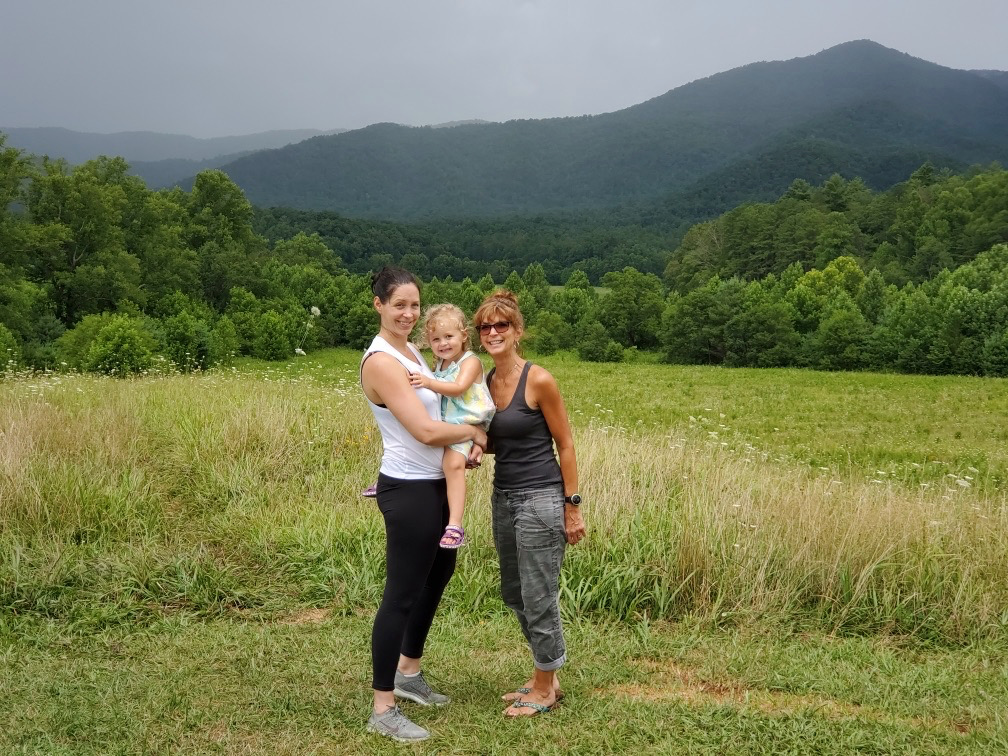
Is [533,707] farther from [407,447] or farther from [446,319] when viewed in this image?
[446,319]

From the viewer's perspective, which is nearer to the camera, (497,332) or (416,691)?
(497,332)

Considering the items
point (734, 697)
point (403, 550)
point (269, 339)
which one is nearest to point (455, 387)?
point (403, 550)

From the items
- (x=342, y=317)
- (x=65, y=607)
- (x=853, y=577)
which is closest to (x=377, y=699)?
(x=65, y=607)

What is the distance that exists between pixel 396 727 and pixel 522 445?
1.35 m

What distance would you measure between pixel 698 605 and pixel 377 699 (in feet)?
8.57

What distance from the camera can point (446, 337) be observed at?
3.29 m

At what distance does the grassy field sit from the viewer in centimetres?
354

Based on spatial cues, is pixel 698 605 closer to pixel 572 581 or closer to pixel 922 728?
pixel 572 581

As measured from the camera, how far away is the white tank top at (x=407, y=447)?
3217mm

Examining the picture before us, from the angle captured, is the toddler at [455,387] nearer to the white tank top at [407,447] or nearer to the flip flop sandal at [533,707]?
the white tank top at [407,447]

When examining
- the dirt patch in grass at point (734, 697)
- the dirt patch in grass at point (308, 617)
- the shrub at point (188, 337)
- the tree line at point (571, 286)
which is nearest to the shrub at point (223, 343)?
the tree line at point (571, 286)

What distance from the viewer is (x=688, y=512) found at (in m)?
5.87

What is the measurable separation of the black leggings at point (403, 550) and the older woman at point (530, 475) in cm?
34

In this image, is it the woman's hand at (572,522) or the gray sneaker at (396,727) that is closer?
the gray sneaker at (396,727)
